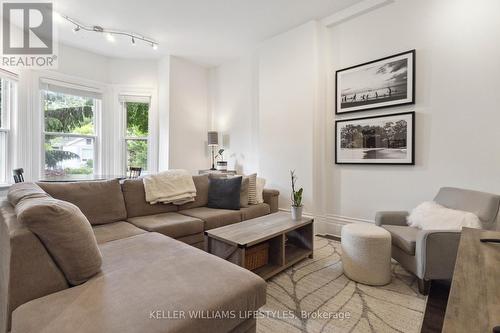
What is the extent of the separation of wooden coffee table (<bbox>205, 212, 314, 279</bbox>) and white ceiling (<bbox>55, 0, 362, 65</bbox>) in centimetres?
263

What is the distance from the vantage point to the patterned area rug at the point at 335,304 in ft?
5.01

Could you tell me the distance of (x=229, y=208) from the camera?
9.75ft

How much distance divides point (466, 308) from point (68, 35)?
Answer: 518cm

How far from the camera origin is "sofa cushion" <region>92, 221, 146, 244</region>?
192 cm

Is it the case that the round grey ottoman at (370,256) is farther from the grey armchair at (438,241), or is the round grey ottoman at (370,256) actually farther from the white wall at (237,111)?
the white wall at (237,111)

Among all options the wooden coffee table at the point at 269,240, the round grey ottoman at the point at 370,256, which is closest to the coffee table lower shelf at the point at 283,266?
the wooden coffee table at the point at 269,240

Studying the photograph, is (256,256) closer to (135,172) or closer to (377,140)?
(377,140)

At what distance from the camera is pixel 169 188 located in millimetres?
2818

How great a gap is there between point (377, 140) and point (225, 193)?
1.99 metres

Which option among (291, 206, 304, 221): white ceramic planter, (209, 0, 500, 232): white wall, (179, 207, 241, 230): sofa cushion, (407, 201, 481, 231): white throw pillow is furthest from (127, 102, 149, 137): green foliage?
(407, 201, 481, 231): white throw pillow

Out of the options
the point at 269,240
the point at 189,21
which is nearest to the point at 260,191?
the point at 269,240

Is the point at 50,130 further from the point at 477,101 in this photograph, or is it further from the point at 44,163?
the point at 477,101

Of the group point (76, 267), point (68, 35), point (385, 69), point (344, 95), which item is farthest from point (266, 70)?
point (76, 267)

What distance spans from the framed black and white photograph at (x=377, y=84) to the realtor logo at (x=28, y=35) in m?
3.88
